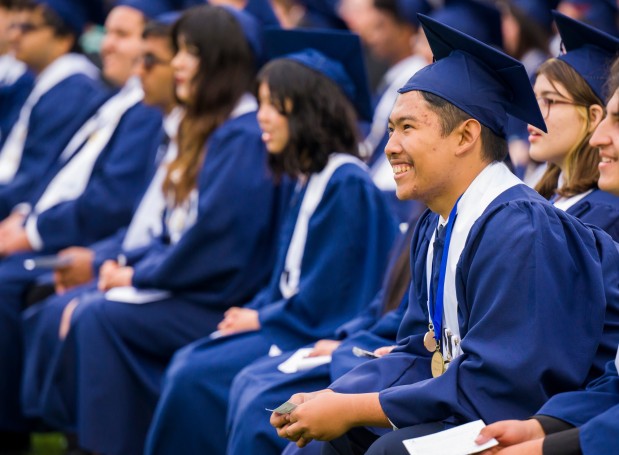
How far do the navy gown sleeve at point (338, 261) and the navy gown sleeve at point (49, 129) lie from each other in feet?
9.76

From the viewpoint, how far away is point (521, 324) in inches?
116

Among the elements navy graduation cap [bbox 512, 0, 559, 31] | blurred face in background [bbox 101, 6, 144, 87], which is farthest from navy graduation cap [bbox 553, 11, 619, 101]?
blurred face in background [bbox 101, 6, 144, 87]

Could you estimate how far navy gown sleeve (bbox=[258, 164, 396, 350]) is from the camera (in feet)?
15.3

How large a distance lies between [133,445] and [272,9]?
2.38 metres

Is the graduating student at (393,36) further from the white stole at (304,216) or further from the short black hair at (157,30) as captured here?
the white stole at (304,216)

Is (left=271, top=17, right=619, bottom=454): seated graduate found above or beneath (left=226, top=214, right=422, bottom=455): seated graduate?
above

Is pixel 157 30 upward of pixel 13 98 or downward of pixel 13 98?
upward

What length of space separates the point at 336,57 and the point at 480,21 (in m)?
1.54

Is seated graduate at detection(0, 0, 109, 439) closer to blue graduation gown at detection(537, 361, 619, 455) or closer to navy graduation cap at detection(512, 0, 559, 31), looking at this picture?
navy graduation cap at detection(512, 0, 559, 31)

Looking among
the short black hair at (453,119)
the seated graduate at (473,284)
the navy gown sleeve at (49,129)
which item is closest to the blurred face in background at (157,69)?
the navy gown sleeve at (49,129)

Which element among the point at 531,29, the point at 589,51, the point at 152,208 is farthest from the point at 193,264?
the point at 531,29

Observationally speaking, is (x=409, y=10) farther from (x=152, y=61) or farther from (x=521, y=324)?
(x=521, y=324)

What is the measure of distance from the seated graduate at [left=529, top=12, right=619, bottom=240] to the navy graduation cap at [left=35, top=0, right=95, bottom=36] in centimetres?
467

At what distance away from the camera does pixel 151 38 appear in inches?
246
